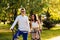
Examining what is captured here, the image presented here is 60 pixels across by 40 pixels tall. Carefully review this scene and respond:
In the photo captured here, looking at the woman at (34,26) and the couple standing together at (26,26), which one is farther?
the woman at (34,26)

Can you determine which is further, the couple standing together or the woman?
the woman

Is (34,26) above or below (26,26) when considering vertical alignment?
below

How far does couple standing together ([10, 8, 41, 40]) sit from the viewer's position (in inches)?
381

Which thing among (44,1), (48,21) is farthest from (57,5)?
(44,1)

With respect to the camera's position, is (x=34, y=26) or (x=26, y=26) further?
(x=34, y=26)

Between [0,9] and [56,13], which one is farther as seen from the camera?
[56,13]

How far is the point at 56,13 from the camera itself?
74.4 ft

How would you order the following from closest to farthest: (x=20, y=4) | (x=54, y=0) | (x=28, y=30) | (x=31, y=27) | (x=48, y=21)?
(x=28, y=30), (x=31, y=27), (x=20, y=4), (x=54, y=0), (x=48, y=21)

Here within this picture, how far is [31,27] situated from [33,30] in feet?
0.75

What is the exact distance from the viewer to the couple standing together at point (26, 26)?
9.67m

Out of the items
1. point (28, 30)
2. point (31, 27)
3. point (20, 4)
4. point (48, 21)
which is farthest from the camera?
point (48, 21)

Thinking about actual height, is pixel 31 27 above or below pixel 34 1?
below

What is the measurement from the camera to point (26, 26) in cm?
966

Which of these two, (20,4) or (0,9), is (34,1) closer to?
(20,4)
